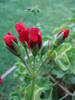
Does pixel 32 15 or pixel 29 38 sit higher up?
pixel 32 15

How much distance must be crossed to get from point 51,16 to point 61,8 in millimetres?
349

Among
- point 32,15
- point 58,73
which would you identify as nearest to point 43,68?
point 58,73

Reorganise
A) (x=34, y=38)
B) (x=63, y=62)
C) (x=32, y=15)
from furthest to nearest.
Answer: (x=32, y=15) → (x=63, y=62) → (x=34, y=38)

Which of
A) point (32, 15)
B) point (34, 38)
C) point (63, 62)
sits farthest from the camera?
point (32, 15)

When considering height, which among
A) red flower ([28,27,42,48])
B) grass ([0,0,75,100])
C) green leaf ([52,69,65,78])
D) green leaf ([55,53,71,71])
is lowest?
red flower ([28,27,42,48])

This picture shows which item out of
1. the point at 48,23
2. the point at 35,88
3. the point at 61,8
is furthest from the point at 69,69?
the point at 61,8

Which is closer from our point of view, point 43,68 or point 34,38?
point 34,38

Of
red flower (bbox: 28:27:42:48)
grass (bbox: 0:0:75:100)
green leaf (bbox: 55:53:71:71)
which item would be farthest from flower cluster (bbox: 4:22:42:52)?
grass (bbox: 0:0:75:100)

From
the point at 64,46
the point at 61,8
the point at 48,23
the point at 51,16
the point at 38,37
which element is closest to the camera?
the point at 38,37

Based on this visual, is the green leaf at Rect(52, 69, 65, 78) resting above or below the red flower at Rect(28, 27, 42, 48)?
above

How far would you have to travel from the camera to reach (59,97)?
3.53ft

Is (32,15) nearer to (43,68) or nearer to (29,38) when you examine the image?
(43,68)

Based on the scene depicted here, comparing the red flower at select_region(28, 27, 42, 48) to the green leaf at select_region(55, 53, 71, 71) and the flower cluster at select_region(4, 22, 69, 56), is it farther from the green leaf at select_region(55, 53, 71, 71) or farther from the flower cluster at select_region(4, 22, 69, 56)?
the green leaf at select_region(55, 53, 71, 71)

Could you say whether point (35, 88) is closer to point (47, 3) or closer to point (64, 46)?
point (64, 46)
